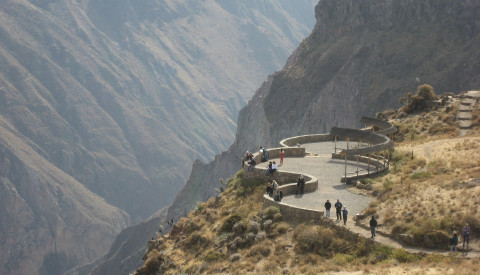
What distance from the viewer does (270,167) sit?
124 feet

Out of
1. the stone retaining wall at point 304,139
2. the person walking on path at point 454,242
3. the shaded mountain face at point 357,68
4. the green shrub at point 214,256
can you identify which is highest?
the shaded mountain face at point 357,68

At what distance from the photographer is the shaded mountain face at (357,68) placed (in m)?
108

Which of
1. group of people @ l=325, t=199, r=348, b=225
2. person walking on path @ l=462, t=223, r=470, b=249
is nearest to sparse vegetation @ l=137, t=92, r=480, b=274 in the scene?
group of people @ l=325, t=199, r=348, b=225

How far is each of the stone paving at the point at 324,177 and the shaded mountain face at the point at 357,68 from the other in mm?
60131

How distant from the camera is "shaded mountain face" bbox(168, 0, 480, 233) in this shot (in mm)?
108500

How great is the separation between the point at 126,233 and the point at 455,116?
125427 millimetres

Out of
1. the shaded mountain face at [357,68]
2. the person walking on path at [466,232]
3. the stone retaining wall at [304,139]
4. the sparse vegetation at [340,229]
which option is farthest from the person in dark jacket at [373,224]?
the shaded mountain face at [357,68]

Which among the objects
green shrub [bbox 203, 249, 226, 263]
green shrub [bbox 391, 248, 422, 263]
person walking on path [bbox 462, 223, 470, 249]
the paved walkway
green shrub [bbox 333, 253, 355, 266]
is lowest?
green shrub [bbox 203, 249, 226, 263]

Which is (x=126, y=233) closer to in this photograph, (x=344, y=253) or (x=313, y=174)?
(x=313, y=174)

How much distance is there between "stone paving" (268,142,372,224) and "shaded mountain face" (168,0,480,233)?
60.1 m

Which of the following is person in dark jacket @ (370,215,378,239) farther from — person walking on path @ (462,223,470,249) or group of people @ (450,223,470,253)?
person walking on path @ (462,223,470,249)

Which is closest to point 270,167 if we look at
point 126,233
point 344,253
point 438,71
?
point 344,253

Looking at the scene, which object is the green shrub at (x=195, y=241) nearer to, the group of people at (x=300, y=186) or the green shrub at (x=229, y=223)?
the green shrub at (x=229, y=223)

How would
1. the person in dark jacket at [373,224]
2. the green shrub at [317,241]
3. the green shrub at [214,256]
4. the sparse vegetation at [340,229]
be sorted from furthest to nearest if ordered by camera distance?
1. the green shrub at [214,256]
2. the green shrub at [317,241]
3. the person in dark jacket at [373,224]
4. the sparse vegetation at [340,229]
